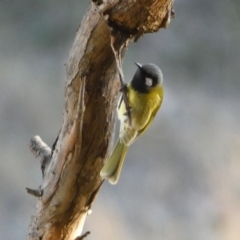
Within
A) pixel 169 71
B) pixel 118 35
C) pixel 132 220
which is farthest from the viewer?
pixel 169 71

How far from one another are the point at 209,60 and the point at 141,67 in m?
1.26

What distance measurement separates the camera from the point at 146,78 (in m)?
0.97

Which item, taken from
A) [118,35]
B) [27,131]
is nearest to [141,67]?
[118,35]

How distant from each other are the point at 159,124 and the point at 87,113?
1.13 meters

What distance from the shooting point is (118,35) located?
90 cm

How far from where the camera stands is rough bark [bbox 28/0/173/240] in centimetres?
87

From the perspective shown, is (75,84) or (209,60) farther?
(209,60)

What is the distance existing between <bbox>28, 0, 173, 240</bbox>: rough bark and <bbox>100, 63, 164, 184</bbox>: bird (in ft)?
0.08

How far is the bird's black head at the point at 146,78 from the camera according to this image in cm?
96

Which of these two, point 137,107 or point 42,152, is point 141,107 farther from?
point 42,152

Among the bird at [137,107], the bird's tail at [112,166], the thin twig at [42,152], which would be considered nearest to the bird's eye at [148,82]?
the bird at [137,107]

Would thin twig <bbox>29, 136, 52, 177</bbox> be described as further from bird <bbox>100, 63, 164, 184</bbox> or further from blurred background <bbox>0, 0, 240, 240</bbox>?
blurred background <bbox>0, 0, 240, 240</bbox>

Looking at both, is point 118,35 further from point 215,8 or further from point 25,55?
point 215,8

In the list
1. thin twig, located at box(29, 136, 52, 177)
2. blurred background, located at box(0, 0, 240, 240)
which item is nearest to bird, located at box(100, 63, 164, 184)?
thin twig, located at box(29, 136, 52, 177)
